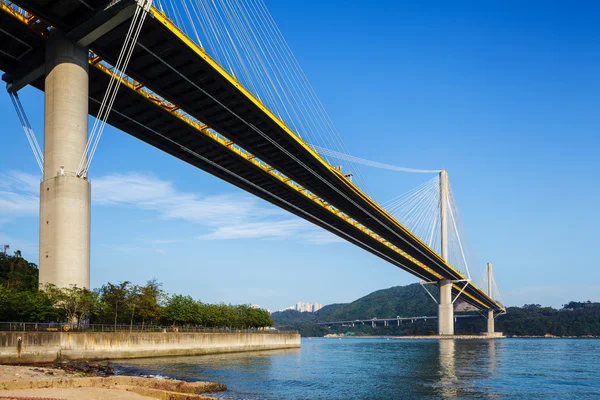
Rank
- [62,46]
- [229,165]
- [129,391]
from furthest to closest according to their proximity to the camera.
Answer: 1. [229,165]
2. [62,46]
3. [129,391]

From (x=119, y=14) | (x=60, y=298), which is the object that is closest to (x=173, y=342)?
(x=60, y=298)

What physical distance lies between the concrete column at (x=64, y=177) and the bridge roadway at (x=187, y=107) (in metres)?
2.17

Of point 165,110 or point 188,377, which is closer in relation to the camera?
point 188,377

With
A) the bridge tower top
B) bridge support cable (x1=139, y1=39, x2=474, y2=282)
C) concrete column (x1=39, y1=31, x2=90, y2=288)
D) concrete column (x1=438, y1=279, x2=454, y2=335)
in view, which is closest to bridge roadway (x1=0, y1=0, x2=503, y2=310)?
bridge support cable (x1=139, y1=39, x2=474, y2=282)

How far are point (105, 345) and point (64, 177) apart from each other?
11.4 metres

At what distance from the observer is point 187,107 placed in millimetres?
48406

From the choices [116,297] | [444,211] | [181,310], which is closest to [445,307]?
[444,211]

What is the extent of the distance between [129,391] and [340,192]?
48580mm

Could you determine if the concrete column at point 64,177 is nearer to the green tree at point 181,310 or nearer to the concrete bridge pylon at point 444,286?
the green tree at point 181,310

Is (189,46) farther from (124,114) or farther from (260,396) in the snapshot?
(260,396)

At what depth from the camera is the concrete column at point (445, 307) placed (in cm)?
11903

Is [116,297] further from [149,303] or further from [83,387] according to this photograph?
[83,387]

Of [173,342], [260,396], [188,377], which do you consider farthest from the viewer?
[173,342]

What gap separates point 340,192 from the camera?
2687 inches
